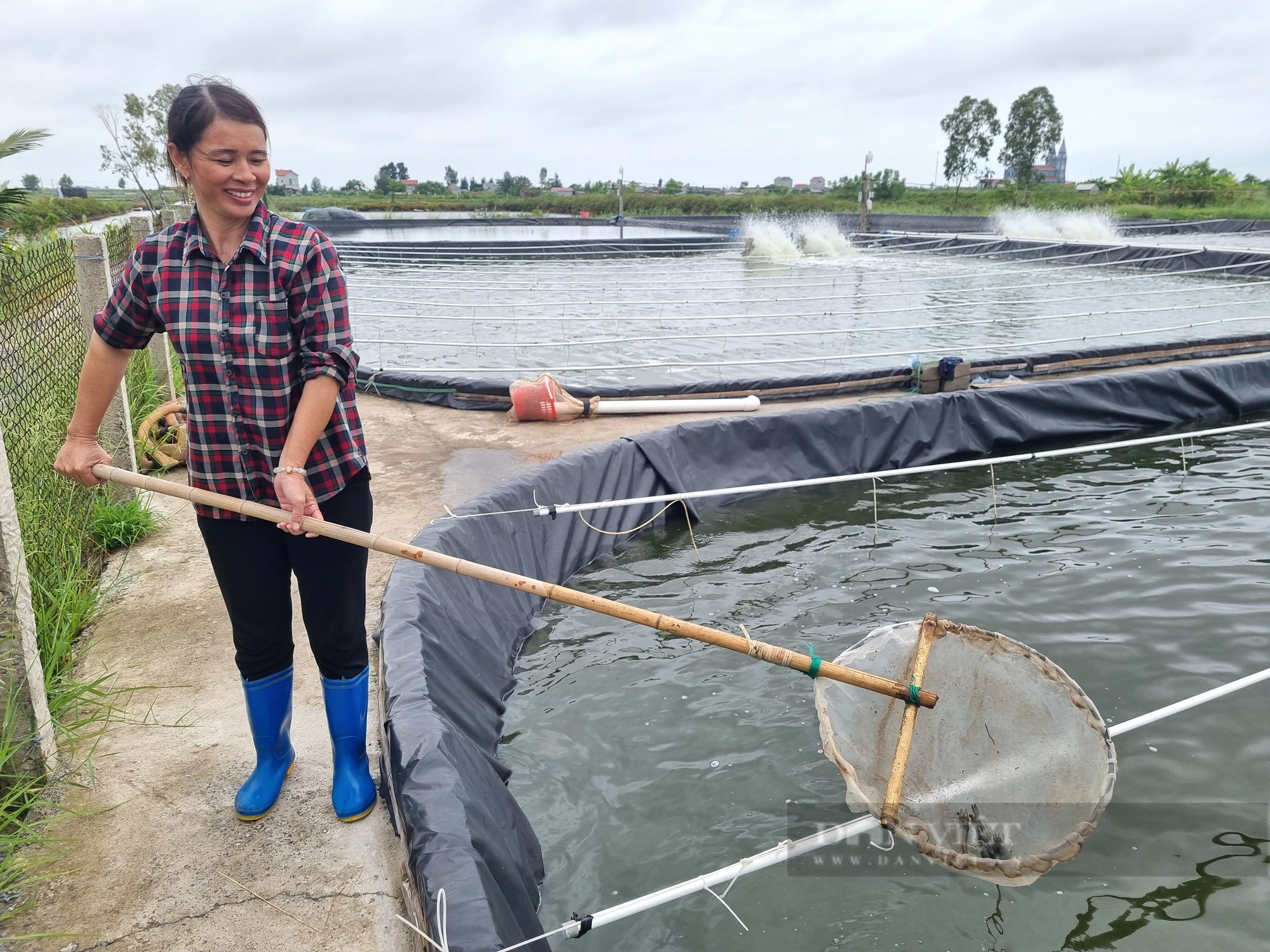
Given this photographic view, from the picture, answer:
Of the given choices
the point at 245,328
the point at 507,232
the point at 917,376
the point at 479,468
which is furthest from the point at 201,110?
the point at 507,232

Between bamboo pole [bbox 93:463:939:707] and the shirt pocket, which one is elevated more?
the shirt pocket

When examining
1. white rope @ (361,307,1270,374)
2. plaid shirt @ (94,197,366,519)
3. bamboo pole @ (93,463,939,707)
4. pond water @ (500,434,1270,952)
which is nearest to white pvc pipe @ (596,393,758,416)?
white rope @ (361,307,1270,374)

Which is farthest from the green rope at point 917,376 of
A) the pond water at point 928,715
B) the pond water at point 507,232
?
the pond water at point 507,232

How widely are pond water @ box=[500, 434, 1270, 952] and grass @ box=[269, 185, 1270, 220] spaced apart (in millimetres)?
30244

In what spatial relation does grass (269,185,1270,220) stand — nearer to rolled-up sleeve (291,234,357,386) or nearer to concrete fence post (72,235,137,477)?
concrete fence post (72,235,137,477)

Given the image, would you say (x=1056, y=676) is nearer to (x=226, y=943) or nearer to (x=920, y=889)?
(x=920, y=889)

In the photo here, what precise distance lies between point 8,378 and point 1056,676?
178 inches

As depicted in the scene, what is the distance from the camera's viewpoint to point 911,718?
2270 mm

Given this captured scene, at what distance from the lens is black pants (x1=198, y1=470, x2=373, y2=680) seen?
6.99 ft

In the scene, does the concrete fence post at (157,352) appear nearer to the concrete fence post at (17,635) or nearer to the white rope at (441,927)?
the concrete fence post at (17,635)

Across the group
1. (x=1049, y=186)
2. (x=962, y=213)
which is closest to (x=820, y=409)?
(x=962, y=213)

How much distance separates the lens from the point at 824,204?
40.3 m

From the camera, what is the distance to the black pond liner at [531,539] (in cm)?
224

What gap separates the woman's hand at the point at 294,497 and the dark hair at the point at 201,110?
2.45 ft
